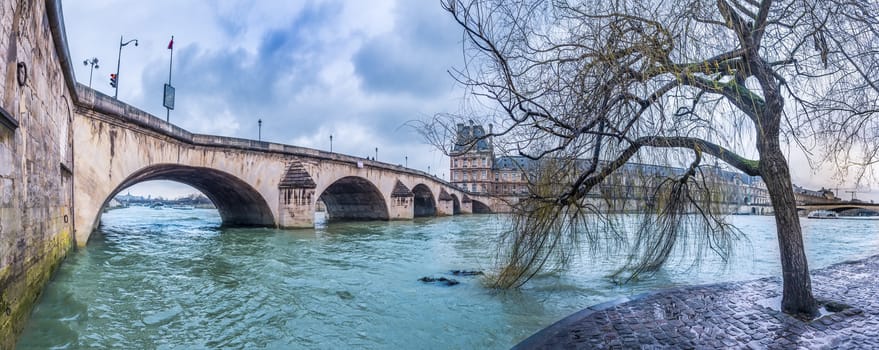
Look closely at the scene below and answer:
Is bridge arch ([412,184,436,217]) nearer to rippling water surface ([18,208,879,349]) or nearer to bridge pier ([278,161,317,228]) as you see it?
bridge pier ([278,161,317,228])

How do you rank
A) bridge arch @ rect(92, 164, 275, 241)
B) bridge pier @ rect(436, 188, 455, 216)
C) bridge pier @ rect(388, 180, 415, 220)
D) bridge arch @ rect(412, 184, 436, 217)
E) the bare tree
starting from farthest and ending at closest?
bridge arch @ rect(412, 184, 436, 217)
bridge pier @ rect(436, 188, 455, 216)
bridge pier @ rect(388, 180, 415, 220)
bridge arch @ rect(92, 164, 275, 241)
the bare tree

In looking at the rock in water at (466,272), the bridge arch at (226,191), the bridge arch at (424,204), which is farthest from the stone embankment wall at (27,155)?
the bridge arch at (424,204)

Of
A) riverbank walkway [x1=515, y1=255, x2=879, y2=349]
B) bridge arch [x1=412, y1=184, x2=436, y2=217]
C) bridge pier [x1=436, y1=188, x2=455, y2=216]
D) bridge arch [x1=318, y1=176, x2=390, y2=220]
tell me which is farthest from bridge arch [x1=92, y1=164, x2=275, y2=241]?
bridge pier [x1=436, y1=188, x2=455, y2=216]

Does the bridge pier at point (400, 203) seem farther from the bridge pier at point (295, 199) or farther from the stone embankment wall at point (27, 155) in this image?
the stone embankment wall at point (27, 155)

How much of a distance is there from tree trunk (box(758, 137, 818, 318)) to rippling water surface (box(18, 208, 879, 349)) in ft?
7.93

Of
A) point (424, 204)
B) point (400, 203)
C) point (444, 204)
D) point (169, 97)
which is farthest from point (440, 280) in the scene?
point (424, 204)

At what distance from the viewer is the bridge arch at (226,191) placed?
15.9 m

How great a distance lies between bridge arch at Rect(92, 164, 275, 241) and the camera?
15906 millimetres

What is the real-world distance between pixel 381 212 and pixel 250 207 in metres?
10.9

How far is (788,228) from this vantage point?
4219 millimetres

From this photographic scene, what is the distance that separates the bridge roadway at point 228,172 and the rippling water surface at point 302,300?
6.20 feet

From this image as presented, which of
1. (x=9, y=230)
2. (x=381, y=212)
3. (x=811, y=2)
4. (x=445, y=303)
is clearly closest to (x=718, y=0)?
(x=811, y=2)

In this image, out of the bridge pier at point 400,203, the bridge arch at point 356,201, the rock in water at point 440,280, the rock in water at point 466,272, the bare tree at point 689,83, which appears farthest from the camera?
the bridge pier at point 400,203

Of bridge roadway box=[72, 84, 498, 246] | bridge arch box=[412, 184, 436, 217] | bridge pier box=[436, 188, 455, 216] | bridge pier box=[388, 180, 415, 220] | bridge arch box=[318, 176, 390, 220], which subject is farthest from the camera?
bridge arch box=[412, 184, 436, 217]
